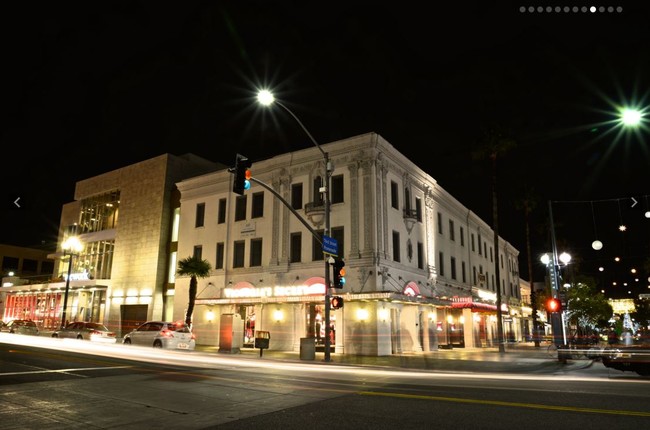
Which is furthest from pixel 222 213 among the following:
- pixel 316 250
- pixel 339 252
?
pixel 339 252

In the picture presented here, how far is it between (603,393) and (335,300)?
1247 cm

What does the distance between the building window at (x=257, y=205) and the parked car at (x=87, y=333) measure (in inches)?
503

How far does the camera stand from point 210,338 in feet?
112

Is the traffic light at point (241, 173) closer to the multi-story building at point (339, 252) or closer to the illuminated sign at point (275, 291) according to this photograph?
the multi-story building at point (339, 252)

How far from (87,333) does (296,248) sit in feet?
51.7

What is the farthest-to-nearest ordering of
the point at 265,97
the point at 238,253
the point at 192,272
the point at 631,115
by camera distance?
the point at 238,253 → the point at 192,272 → the point at 265,97 → the point at 631,115

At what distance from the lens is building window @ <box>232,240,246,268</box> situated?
111 feet

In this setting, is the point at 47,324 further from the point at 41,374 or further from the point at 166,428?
the point at 166,428

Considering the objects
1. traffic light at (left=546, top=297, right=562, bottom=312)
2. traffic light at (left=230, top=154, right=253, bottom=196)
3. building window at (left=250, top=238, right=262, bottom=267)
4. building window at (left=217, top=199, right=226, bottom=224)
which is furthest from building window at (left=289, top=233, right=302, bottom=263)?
traffic light at (left=546, top=297, right=562, bottom=312)

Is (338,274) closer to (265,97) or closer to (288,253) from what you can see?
(265,97)

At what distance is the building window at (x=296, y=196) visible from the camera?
A: 3183cm

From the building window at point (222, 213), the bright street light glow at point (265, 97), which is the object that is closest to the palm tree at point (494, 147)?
the building window at point (222, 213)

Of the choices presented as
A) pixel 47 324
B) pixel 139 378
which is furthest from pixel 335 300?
pixel 47 324

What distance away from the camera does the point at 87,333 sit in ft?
106
